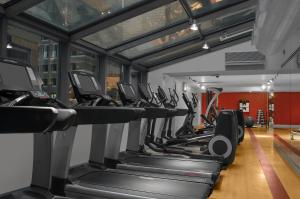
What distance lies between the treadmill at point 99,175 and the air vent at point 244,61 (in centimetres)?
660

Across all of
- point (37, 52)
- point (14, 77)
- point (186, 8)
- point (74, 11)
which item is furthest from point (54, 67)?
point (14, 77)

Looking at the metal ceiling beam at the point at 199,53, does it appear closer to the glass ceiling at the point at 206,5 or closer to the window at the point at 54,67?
the glass ceiling at the point at 206,5

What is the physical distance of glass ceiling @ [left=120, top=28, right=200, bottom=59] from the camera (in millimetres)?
7691

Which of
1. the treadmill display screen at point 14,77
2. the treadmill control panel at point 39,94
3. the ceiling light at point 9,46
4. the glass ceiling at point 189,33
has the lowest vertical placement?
the treadmill control panel at point 39,94

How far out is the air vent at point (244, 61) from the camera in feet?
30.2

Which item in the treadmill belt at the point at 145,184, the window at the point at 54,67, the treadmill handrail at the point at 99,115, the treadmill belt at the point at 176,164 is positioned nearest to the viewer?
the treadmill handrail at the point at 99,115

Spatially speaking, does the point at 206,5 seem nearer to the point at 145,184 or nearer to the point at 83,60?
the point at 83,60

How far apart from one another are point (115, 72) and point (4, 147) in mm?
5438

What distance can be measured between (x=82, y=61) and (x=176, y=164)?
11.0 feet

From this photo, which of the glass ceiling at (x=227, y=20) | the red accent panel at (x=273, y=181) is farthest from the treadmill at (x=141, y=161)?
the glass ceiling at (x=227, y=20)

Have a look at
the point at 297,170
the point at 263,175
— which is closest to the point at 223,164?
the point at 263,175

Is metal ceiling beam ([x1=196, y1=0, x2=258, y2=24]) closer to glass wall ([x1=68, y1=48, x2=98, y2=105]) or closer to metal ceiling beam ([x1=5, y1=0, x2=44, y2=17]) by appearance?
glass wall ([x1=68, y1=48, x2=98, y2=105])

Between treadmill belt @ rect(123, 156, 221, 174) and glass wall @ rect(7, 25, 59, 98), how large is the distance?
57.0 inches

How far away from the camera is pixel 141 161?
4.33m
